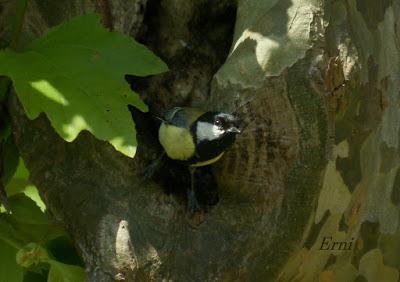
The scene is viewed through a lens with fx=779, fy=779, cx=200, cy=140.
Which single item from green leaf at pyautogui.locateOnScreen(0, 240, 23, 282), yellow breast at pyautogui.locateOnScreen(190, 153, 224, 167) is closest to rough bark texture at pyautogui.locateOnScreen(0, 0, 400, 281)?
yellow breast at pyautogui.locateOnScreen(190, 153, 224, 167)

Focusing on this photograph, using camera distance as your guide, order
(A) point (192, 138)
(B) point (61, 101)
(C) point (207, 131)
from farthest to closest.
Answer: (A) point (192, 138)
(C) point (207, 131)
(B) point (61, 101)

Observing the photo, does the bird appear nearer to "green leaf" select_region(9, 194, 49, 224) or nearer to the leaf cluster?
the leaf cluster

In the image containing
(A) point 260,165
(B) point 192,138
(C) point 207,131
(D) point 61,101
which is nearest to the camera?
(D) point 61,101

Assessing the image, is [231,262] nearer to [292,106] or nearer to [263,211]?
[263,211]

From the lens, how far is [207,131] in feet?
7.08

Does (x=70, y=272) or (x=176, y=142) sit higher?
(x=176, y=142)

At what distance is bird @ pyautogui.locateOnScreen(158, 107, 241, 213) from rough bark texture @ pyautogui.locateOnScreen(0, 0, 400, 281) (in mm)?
41

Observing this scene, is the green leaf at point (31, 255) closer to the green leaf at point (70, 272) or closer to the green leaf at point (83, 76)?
the green leaf at point (70, 272)

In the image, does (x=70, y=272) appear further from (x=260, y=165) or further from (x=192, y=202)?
(x=260, y=165)

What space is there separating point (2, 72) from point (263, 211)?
76 cm

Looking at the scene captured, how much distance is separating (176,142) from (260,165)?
0.29 m

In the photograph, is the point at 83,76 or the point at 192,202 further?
the point at 192,202

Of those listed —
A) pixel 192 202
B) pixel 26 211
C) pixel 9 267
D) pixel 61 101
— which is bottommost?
pixel 9 267

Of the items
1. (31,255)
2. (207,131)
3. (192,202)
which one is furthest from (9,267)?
(207,131)
